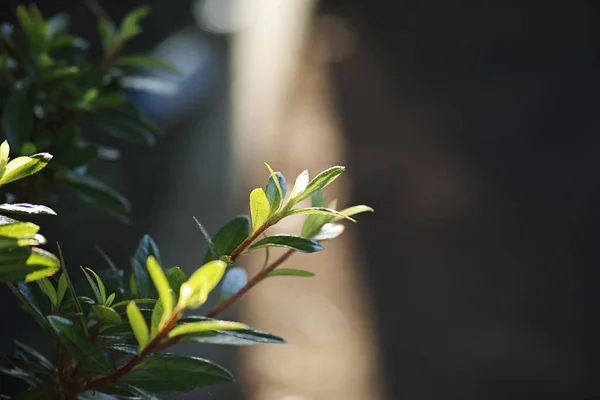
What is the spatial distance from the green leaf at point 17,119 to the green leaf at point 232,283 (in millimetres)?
203

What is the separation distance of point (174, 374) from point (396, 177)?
73.6 inches

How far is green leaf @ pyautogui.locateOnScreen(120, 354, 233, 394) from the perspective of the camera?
0.39 metres

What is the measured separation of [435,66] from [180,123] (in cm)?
117

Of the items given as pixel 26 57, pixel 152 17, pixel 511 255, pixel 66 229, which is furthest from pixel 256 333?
pixel 511 255

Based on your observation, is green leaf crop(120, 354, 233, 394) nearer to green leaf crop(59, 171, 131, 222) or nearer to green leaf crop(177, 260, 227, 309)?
green leaf crop(177, 260, 227, 309)

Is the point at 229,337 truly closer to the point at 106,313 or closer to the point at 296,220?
the point at 106,313

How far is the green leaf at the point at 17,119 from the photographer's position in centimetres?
54

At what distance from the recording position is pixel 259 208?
1.28 ft

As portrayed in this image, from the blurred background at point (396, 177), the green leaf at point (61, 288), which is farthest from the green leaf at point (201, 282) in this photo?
the blurred background at point (396, 177)

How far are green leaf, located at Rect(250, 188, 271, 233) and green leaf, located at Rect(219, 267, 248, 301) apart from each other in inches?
4.2

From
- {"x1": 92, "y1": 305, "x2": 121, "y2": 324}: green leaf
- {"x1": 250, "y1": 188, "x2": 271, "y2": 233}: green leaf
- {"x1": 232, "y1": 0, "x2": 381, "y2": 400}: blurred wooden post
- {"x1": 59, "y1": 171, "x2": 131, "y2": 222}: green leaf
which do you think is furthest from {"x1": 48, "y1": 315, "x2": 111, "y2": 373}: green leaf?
{"x1": 232, "y1": 0, "x2": 381, "y2": 400}: blurred wooden post

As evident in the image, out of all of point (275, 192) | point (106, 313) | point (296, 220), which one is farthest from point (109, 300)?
point (296, 220)

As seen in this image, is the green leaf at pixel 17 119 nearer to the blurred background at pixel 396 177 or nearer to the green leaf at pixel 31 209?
the green leaf at pixel 31 209

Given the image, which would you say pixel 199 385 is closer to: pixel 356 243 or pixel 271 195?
pixel 271 195
